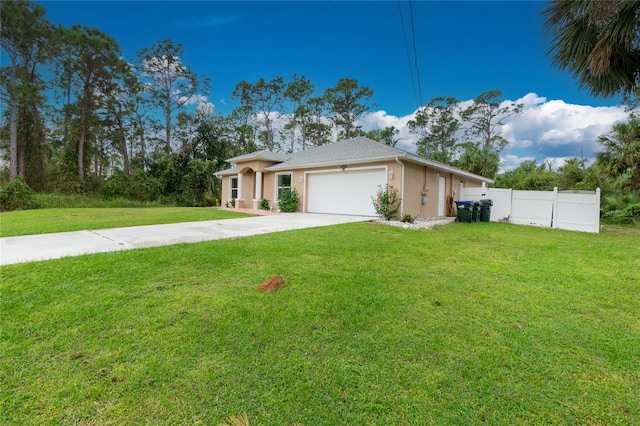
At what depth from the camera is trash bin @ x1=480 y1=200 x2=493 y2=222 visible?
13016mm

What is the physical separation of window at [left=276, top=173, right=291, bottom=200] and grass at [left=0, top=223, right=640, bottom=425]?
11.8 metres

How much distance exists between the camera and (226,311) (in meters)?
3.13

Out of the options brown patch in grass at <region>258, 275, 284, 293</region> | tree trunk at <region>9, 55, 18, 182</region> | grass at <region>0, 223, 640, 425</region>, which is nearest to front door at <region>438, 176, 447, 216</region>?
grass at <region>0, 223, 640, 425</region>

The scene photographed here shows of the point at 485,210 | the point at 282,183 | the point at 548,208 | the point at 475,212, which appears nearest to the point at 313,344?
the point at 475,212

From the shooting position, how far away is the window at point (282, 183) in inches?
644

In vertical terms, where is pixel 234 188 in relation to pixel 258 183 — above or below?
below

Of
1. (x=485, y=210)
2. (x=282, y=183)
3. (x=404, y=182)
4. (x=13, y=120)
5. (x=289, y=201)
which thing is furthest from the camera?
(x=13, y=120)

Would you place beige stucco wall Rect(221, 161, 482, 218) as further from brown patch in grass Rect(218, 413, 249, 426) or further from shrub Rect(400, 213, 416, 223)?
brown patch in grass Rect(218, 413, 249, 426)

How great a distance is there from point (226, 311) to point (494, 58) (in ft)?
52.6

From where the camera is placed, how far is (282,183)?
1673 centimetres

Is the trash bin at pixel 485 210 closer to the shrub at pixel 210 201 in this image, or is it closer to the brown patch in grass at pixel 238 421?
the brown patch in grass at pixel 238 421

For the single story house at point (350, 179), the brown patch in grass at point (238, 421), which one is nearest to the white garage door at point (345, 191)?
the single story house at point (350, 179)

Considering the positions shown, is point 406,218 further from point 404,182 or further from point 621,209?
point 621,209

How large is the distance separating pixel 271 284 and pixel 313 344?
1.40 m
